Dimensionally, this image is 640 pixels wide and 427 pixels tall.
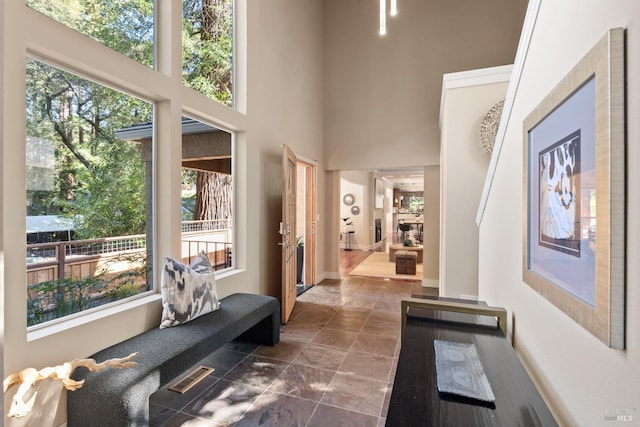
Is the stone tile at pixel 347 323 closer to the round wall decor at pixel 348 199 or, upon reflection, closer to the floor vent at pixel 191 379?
the floor vent at pixel 191 379

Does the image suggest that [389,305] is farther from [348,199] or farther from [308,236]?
[348,199]

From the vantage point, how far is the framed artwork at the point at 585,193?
673 mm

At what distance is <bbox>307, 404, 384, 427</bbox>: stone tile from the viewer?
6.33ft

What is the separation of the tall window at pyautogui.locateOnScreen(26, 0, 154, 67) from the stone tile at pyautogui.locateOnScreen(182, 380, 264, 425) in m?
2.49

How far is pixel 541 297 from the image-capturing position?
1.17m

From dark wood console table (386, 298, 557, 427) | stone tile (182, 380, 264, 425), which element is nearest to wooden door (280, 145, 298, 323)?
stone tile (182, 380, 264, 425)

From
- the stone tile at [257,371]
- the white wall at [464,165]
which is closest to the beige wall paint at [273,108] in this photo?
the stone tile at [257,371]

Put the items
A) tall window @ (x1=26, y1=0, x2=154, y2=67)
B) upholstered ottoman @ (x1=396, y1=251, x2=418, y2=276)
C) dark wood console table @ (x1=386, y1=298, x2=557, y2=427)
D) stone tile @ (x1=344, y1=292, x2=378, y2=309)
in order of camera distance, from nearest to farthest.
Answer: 1. dark wood console table @ (x1=386, y1=298, x2=557, y2=427)
2. tall window @ (x1=26, y1=0, x2=154, y2=67)
3. stone tile @ (x1=344, y1=292, x2=378, y2=309)
4. upholstered ottoman @ (x1=396, y1=251, x2=418, y2=276)

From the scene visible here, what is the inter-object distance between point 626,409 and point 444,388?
54 cm

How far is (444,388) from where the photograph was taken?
1.10 meters

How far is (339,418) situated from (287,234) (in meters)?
2.04

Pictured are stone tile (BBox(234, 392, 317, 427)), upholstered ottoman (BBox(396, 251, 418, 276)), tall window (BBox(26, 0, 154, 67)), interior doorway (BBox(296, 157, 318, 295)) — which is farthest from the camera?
upholstered ottoman (BBox(396, 251, 418, 276))

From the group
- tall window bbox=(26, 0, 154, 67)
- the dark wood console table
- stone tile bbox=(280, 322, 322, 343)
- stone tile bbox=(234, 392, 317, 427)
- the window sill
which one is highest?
tall window bbox=(26, 0, 154, 67)

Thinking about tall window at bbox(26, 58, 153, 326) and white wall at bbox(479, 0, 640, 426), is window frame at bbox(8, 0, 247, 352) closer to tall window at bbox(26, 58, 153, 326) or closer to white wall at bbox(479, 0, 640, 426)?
tall window at bbox(26, 58, 153, 326)
